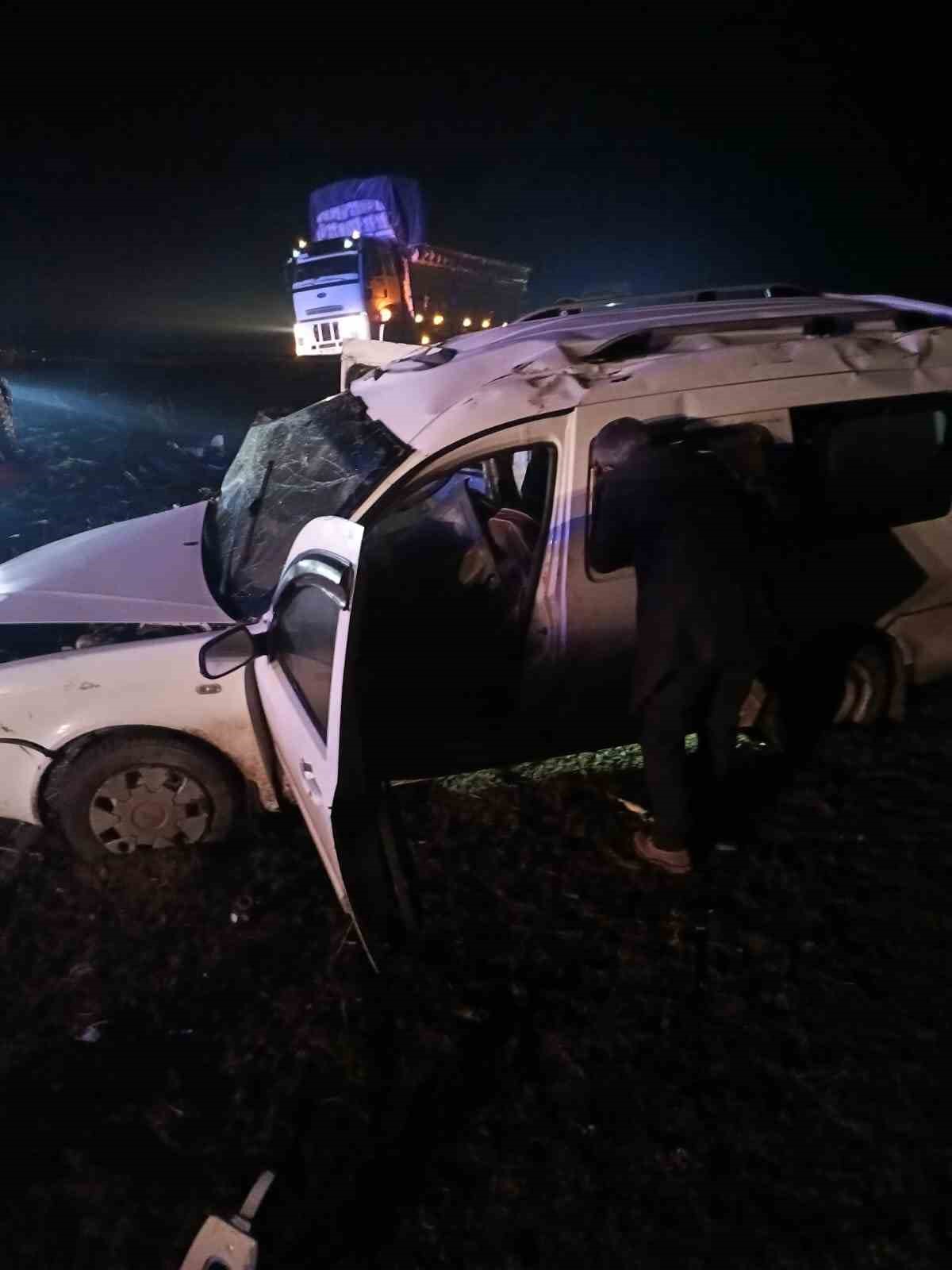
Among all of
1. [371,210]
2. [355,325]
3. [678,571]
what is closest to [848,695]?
[678,571]

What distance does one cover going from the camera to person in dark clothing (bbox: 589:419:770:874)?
2.41m

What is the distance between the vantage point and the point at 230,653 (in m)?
2.74

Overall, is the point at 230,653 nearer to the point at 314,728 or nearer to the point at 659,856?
the point at 314,728

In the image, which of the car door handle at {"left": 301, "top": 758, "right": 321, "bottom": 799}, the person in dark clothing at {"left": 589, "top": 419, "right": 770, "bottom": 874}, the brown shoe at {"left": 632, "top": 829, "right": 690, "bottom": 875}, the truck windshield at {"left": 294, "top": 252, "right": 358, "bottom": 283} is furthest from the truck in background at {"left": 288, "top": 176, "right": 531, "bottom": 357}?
the car door handle at {"left": 301, "top": 758, "right": 321, "bottom": 799}

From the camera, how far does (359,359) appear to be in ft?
17.9

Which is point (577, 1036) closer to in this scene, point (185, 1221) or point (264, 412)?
point (185, 1221)

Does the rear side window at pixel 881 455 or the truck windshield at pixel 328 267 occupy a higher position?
the truck windshield at pixel 328 267

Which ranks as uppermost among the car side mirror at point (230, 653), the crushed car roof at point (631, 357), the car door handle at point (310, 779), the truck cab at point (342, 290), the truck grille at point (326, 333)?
the truck cab at point (342, 290)

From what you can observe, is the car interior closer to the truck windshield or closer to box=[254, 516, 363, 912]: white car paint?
box=[254, 516, 363, 912]: white car paint

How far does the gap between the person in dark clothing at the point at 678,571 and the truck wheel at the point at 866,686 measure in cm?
102

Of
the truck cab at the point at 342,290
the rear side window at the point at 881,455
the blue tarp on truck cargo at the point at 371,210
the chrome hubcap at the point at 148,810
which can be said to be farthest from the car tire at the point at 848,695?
the blue tarp on truck cargo at the point at 371,210

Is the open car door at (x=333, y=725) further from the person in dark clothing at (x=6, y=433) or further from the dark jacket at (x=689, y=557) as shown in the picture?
the person in dark clothing at (x=6, y=433)

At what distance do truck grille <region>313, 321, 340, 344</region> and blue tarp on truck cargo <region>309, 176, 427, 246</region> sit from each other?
2220mm

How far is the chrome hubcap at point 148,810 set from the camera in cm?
299
